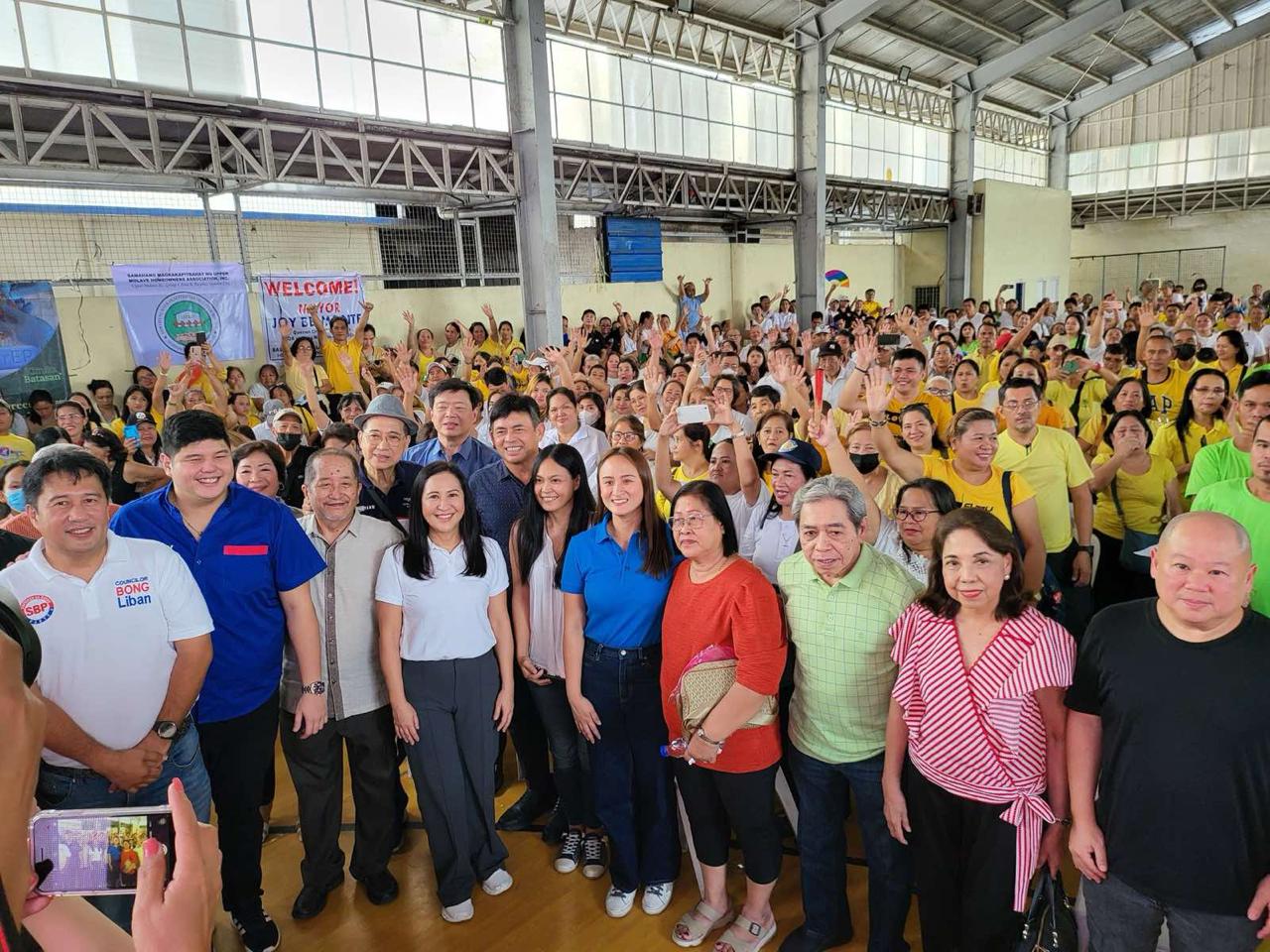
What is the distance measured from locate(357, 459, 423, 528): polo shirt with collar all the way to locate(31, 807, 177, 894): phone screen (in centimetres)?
168

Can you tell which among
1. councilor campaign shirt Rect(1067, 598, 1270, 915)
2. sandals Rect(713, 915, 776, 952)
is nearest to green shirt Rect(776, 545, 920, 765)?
councilor campaign shirt Rect(1067, 598, 1270, 915)

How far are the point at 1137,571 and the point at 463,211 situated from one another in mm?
9420

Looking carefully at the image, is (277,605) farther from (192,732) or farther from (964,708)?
(964,708)

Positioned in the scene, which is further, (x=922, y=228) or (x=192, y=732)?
(x=922, y=228)

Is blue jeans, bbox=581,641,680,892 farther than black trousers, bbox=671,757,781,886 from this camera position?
Yes

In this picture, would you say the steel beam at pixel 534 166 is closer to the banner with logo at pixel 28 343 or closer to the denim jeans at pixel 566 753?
the banner with logo at pixel 28 343

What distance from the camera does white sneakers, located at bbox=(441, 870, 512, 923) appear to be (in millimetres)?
2568

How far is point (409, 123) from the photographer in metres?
8.53

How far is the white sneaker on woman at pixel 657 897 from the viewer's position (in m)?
2.55

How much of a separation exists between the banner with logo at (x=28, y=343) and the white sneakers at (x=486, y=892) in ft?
21.9

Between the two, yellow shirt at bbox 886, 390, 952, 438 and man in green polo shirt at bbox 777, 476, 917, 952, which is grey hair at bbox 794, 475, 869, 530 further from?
yellow shirt at bbox 886, 390, 952, 438

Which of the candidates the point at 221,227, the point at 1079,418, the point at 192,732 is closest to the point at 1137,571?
the point at 1079,418

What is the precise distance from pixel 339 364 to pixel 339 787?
20.2ft

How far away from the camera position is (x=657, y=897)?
2.56 m
